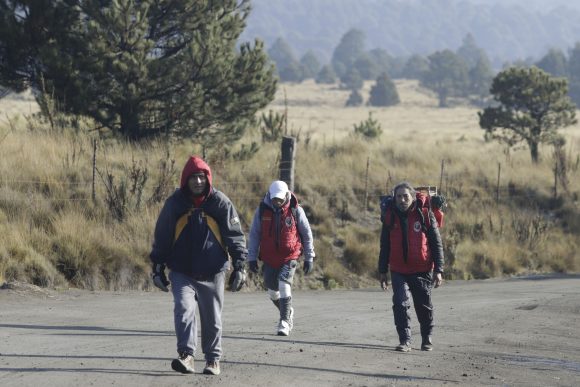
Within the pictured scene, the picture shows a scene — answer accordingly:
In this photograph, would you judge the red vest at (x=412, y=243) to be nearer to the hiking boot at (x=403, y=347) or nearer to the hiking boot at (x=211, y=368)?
the hiking boot at (x=403, y=347)

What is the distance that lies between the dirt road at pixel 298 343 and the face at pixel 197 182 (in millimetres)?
1519

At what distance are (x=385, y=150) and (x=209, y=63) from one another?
8.77m

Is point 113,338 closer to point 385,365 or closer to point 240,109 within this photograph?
point 385,365

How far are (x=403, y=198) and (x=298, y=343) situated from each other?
1857 millimetres

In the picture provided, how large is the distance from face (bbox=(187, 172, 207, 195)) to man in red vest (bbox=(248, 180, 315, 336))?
296cm

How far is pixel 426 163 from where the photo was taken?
92.9ft

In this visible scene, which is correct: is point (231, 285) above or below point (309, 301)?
above

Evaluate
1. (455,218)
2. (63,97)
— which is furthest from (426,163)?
(63,97)

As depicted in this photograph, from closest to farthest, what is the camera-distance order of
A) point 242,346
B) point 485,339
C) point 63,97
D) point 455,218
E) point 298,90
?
point 242,346, point 485,339, point 63,97, point 455,218, point 298,90

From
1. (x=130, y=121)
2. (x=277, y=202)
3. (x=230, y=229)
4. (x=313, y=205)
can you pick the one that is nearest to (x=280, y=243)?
(x=277, y=202)

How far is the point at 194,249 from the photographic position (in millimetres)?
8617

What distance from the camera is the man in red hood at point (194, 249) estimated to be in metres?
8.55

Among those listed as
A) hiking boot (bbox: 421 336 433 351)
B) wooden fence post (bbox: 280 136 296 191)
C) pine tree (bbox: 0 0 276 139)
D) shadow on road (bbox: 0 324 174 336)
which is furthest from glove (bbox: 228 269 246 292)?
pine tree (bbox: 0 0 276 139)

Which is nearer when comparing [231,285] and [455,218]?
[231,285]
